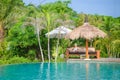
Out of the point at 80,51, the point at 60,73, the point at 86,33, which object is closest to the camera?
the point at 60,73

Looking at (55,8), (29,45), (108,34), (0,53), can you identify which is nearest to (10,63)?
(0,53)

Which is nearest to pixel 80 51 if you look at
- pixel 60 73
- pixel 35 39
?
pixel 35 39

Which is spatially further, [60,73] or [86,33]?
[86,33]

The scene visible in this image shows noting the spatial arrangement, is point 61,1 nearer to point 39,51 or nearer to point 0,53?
point 39,51

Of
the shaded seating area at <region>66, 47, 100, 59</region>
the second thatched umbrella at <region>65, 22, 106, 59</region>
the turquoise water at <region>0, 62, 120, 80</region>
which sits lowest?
the turquoise water at <region>0, 62, 120, 80</region>

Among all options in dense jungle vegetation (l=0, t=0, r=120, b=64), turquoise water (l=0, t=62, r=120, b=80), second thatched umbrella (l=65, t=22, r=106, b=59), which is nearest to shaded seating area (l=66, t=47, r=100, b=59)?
second thatched umbrella (l=65, t=22, r=106, b=59)

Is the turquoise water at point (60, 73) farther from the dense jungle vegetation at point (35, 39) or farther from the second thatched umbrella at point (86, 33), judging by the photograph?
the dense jungle vegetation at point (35, 39)

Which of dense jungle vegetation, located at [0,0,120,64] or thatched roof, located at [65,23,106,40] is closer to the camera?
dense jungle vegetation, located at [0,0,120,64]

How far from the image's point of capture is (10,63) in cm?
2050

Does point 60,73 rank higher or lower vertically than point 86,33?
lower

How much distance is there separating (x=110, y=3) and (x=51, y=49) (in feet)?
79.8

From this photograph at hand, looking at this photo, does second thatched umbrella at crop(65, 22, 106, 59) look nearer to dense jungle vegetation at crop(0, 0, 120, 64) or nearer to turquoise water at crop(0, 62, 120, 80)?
dense jungle vegetation at crop(0, 0, 120, 64)

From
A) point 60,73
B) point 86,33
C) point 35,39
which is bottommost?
point 60,73

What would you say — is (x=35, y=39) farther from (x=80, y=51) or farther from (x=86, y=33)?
(x=86, y=33)
